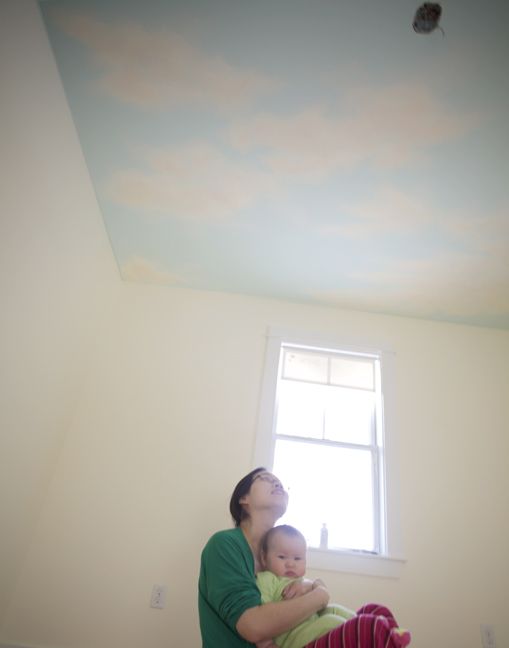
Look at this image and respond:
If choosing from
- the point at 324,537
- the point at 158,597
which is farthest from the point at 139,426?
the point at 324,537

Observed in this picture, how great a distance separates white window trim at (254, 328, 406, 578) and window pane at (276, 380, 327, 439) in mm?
127

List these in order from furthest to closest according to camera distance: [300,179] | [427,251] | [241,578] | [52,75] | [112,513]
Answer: [427,251], [112,513], [300,179], [52,75], [241,578]

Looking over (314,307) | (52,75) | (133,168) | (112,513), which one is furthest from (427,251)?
(112,513)

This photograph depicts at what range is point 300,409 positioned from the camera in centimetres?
330

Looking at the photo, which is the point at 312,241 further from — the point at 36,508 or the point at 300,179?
the point at 36,508

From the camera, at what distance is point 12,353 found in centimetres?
214

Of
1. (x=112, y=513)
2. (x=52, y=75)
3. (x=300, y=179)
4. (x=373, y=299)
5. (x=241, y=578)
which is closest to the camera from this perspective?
(x=241, y=578)

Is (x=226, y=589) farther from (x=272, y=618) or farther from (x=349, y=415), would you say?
(x=349, y=415)

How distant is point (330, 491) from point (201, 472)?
94 cm

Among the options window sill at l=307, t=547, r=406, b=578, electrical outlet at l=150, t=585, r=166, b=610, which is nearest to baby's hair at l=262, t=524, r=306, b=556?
window sill at l=307, t=547, r=406, b=578

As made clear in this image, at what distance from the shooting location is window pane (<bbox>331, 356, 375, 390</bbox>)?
11.3 ft

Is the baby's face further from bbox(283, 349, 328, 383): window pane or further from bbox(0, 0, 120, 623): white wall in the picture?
bbox(283, 349, 328, 383): window pane

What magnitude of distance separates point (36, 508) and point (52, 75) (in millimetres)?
2529

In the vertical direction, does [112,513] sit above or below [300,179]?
below
